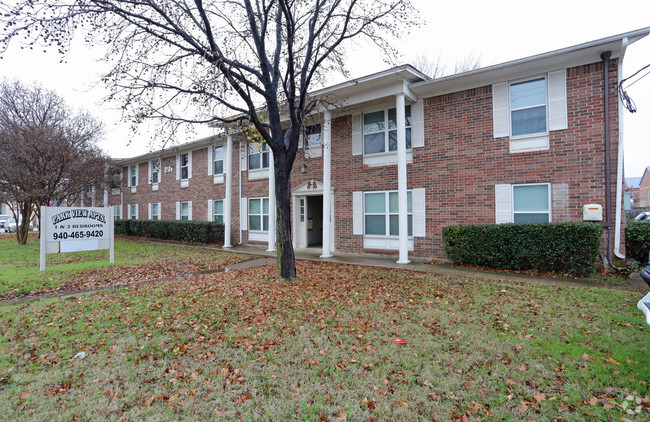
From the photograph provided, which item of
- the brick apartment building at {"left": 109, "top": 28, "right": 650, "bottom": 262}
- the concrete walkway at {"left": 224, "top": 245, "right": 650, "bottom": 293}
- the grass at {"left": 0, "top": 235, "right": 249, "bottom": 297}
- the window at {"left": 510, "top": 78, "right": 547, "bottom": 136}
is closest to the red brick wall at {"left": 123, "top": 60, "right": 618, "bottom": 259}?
the brick apartment building at {"left": 109, "top": 28, "right": 650, "bottom": 262}

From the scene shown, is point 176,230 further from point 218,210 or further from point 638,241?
point 638,241

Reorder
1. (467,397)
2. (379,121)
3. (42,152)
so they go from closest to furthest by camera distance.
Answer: (467,397) → (379,121) → (42,152)

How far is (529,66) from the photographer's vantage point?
862 cm

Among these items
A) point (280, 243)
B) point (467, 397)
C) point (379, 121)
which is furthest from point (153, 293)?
point (379, 121)

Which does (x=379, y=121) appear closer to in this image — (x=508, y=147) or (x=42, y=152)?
(x=508, y=147)

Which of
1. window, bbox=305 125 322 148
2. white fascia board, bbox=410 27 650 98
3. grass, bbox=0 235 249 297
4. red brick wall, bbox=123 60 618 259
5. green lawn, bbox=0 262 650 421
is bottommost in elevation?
green lawn, bbox=0 262 650 421

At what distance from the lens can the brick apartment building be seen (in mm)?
8117

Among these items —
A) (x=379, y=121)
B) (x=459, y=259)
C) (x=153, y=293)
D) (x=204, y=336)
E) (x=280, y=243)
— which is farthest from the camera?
(x=379, y=121)

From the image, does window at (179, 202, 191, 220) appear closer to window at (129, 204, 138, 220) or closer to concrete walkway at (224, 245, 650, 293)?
window at (129, 204, 138, 220)

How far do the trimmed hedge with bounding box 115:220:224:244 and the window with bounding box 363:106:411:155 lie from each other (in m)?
8.98

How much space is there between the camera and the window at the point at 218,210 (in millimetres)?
17156

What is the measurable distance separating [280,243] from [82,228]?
628 cm

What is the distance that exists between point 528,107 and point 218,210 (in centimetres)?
1458

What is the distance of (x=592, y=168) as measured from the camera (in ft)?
26.7
